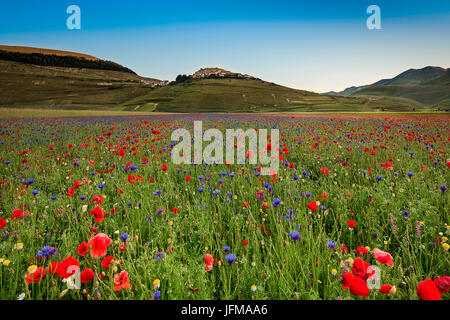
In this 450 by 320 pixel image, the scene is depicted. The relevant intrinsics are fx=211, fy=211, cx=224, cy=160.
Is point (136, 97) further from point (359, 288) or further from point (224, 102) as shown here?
point (359, 288)

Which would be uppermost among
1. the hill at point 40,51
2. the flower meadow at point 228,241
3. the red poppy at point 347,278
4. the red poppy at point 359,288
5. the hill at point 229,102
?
the hill at point 40,51

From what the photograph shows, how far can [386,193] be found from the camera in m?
2.66

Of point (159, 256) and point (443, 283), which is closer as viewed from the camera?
point (443, 283)

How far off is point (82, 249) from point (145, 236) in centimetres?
96

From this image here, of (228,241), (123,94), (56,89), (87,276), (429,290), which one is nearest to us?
(429,290)

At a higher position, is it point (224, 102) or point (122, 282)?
point (224, 102)

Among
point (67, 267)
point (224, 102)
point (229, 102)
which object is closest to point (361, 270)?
point (67, 267)

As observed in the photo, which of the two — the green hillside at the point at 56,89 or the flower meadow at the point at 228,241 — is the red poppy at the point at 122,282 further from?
the green hillside at the point at 56,89

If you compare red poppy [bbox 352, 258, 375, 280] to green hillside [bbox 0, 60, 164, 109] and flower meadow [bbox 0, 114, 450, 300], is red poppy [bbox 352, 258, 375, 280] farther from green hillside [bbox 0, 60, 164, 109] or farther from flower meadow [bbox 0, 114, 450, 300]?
green hillside [bbox 0, 60, 164, 109]

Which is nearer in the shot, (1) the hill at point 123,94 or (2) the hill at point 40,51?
(1) the hill at point 123,94

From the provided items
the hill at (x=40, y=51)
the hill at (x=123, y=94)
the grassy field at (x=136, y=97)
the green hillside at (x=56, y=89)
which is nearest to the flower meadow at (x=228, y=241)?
the hill at (x=123, y=94)

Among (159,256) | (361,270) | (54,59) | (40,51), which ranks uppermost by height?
(40,51)

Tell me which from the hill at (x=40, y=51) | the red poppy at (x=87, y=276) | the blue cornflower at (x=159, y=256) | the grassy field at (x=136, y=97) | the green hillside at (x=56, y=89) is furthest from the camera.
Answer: the hill at (x=40, y=51)
